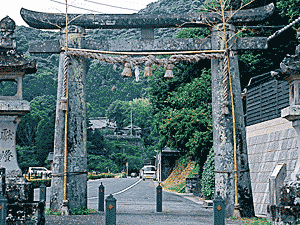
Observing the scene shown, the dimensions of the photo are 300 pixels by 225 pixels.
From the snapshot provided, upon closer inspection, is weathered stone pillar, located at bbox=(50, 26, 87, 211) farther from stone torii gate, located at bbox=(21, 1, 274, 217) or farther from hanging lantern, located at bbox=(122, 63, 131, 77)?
hanging lantern, located at bbox=(122, 63, 131, 77)

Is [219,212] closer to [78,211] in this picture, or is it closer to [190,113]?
[78,211]

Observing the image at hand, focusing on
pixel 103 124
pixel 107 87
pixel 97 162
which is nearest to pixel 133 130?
pixel 103 124

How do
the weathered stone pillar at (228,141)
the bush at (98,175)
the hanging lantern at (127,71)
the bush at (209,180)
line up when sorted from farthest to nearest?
the bush at (98,175) < the bush at (209,180) < the hanging lantern at (127,71) < the weathered stone pillar at (228,141)

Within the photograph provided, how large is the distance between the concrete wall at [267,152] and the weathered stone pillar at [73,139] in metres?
7.81

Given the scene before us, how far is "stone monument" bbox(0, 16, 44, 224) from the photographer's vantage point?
9.06 meters

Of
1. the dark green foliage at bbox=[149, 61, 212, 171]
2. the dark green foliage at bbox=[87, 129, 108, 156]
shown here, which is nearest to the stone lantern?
the dark green foliage at bbox=[149, 61, 212, 171]

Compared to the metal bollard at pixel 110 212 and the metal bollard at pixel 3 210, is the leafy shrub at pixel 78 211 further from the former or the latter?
the metal bollard at pixel 3 210

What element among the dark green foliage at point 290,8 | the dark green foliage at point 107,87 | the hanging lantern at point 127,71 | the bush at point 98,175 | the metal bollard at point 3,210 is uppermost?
the dark green foliage at point 107,87

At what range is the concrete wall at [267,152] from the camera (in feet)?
56.1

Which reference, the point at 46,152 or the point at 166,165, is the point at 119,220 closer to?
the point at 166,165

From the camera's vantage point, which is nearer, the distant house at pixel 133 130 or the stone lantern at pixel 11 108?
the stone lantern at pixel 11 108

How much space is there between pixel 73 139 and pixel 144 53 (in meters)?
3.71

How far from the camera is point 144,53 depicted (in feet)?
45.4

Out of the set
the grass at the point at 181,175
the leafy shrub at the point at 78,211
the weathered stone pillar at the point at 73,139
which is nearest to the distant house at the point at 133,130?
the grass at the point at 181,175
